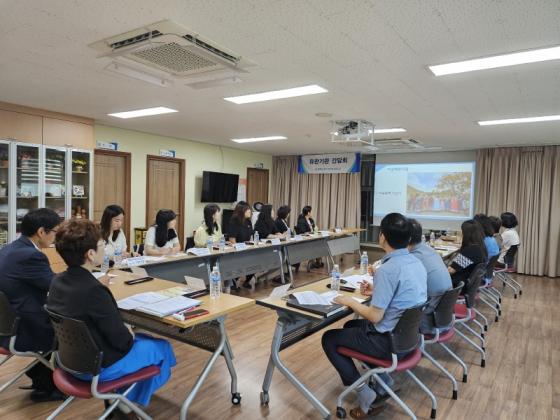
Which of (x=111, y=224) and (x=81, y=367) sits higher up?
(x=111, y=224)

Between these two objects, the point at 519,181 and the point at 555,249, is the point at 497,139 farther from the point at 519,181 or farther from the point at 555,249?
the point at 555,249

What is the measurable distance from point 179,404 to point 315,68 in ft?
8.94

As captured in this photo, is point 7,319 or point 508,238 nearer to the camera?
point 7,319

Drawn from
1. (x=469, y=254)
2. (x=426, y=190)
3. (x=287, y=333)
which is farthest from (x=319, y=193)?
(x=287, y=333)

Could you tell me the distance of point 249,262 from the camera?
5.15 meters

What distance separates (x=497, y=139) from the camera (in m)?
6.66

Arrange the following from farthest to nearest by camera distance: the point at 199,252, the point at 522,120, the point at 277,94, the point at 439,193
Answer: the point at 439,193 → the point at 522,120 → the point at 199,252 → the point at 277,94

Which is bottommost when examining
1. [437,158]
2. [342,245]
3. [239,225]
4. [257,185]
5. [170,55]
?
[342,245]

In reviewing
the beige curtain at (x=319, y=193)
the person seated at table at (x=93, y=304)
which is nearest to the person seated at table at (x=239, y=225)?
the person seated at table at (x=93, y=304)

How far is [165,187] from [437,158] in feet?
19.2

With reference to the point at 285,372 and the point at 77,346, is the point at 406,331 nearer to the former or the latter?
the point at 285,372

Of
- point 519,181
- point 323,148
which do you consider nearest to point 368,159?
point 323,148

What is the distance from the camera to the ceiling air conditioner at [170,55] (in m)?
2.56

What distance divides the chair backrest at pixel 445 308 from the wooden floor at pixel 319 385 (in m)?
0.56
